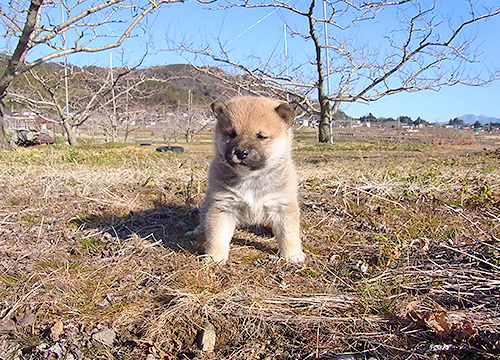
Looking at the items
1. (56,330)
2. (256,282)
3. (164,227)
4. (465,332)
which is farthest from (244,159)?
(465,332)

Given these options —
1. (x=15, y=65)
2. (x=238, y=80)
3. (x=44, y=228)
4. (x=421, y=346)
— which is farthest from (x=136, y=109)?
(x=421, y=346)

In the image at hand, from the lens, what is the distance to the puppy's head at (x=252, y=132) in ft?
8.88

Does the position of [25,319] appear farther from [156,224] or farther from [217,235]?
[156,224]

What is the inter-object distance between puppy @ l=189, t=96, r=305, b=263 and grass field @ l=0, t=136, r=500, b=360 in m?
0.20

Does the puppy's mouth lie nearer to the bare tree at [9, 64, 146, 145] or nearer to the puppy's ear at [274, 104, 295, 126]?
the puppy's ear at [274, 104, 295, 126]

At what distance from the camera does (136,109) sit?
3241cm

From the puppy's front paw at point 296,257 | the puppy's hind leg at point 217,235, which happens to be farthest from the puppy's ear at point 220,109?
the puppy's front paw at point 296,257

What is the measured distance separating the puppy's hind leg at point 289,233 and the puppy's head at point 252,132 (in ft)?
1.27

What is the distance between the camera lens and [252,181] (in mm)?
2896

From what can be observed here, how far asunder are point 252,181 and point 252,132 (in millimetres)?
372

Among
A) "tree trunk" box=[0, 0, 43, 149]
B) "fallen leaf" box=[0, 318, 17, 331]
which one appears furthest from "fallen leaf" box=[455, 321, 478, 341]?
"tree trunk" box=[0, 0, 43, 149]

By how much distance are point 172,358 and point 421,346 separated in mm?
1091

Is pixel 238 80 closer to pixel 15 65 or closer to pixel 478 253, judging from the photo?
pixel 15 65

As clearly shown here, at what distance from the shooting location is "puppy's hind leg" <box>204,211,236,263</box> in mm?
2811
